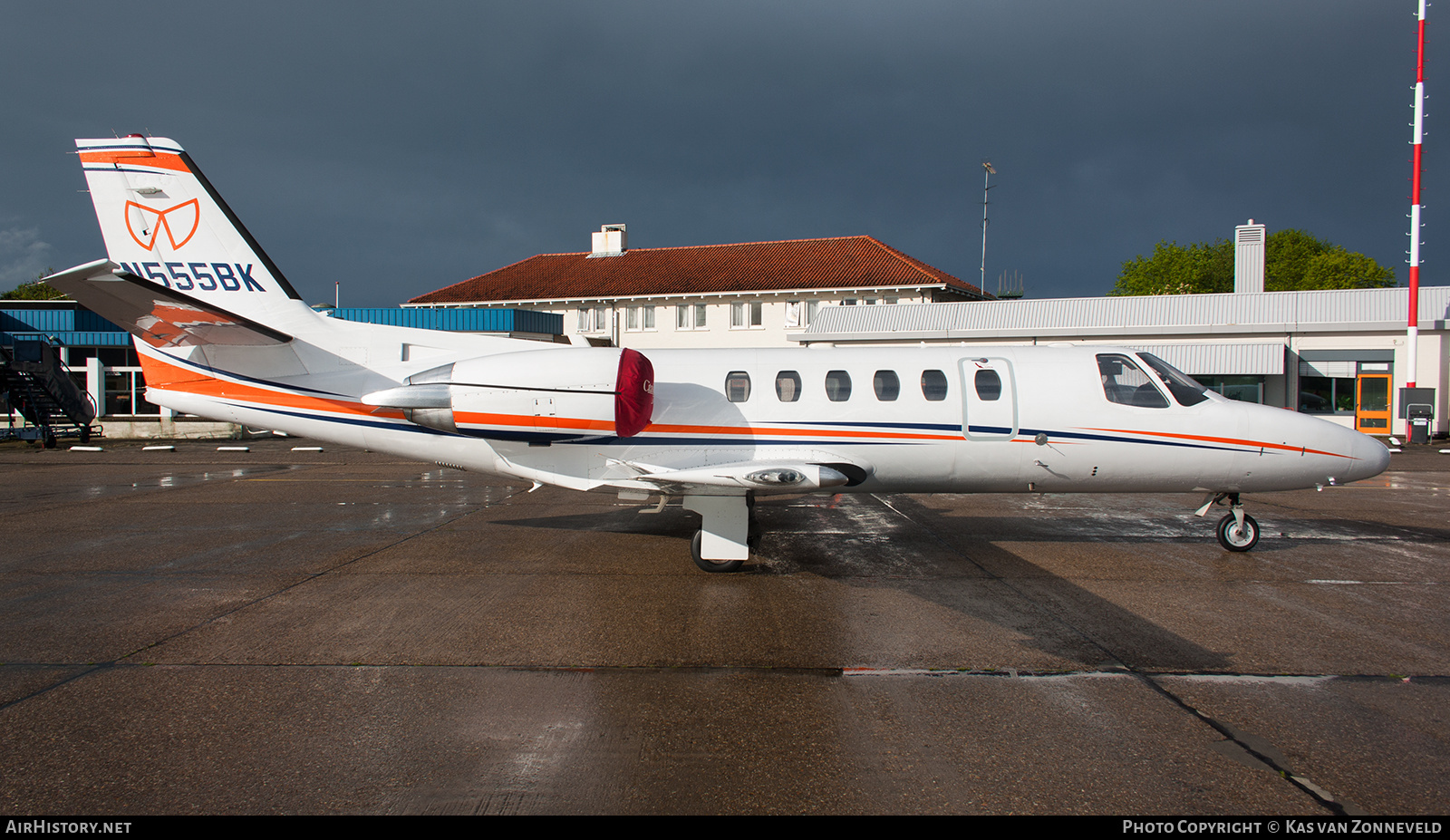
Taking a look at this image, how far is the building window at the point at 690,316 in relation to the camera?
4191cm

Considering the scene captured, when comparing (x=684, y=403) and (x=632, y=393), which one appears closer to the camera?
(x=632, y=393)

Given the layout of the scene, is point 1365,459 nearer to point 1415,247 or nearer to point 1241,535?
point 1241,535

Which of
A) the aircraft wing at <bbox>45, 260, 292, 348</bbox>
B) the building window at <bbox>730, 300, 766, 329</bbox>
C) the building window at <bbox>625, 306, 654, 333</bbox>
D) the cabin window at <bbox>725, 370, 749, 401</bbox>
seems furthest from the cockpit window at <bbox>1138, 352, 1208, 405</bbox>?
the building window at <bbox>625, 306, 654, 333</bbox>

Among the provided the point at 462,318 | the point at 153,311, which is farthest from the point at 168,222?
the point at 462,318

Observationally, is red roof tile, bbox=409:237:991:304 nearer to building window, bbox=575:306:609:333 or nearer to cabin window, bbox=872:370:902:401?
building window, bbox=575:306:609:333

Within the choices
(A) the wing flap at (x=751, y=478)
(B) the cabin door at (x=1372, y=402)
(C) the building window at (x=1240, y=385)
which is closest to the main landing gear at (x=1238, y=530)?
(A) the wing flap at (x=751, y=478)

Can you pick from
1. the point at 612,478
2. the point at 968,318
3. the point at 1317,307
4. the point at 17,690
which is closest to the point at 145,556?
the point at 17,690

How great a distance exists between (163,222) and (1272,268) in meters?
74.9

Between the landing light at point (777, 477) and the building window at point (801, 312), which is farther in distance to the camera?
the building window at point (801, 312)

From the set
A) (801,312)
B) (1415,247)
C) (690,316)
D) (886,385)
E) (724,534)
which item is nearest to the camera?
(724,534)

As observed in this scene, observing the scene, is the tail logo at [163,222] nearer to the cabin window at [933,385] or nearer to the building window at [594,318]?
the cabin window at [933,385]

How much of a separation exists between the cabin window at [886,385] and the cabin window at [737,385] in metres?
1.49

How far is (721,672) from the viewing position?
5344 mm

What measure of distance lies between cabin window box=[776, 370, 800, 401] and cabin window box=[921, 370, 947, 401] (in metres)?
1.46
